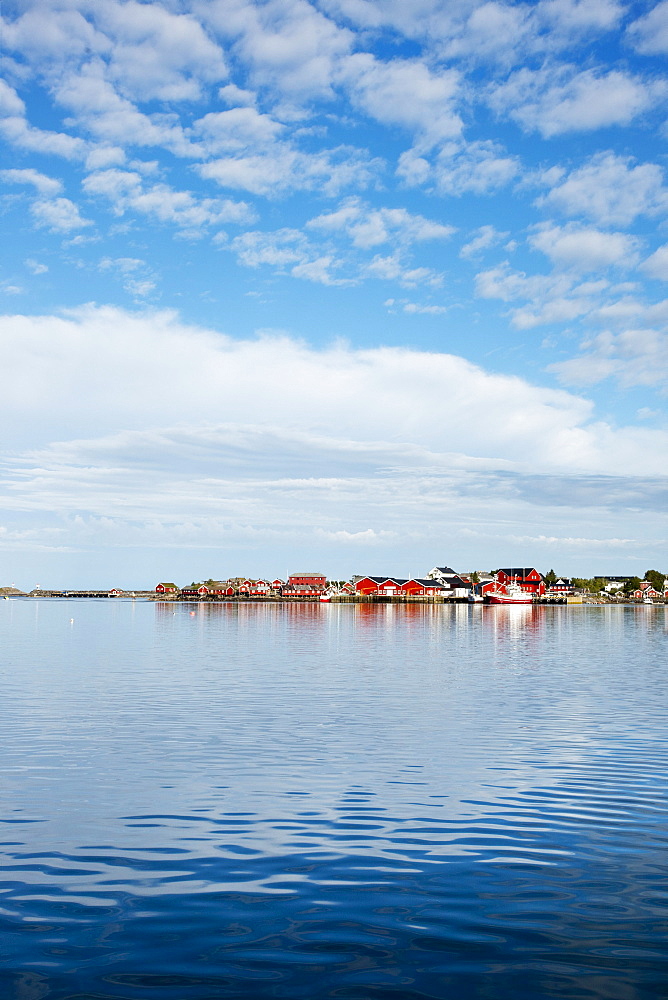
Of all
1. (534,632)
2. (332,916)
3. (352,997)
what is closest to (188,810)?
(332,916)

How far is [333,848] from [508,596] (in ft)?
607

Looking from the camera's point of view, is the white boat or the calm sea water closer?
the calm sea water

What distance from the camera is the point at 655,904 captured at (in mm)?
10281

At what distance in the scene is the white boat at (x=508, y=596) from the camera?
190750mm

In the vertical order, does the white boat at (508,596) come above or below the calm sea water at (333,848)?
below

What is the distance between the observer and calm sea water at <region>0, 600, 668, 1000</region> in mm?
8484

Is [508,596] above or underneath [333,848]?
underneath

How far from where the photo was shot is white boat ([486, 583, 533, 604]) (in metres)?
191

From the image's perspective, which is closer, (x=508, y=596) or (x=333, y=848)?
(x=333, y=848)

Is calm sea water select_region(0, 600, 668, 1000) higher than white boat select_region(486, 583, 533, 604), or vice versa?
calm sea water select_region(0, 600, 668, 1000)

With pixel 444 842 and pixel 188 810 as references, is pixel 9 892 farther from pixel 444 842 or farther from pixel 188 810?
pixel 444 842

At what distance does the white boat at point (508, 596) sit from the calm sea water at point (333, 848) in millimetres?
163673

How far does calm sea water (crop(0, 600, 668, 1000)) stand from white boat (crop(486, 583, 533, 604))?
6444 inches

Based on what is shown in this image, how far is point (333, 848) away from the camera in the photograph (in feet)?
41.3
